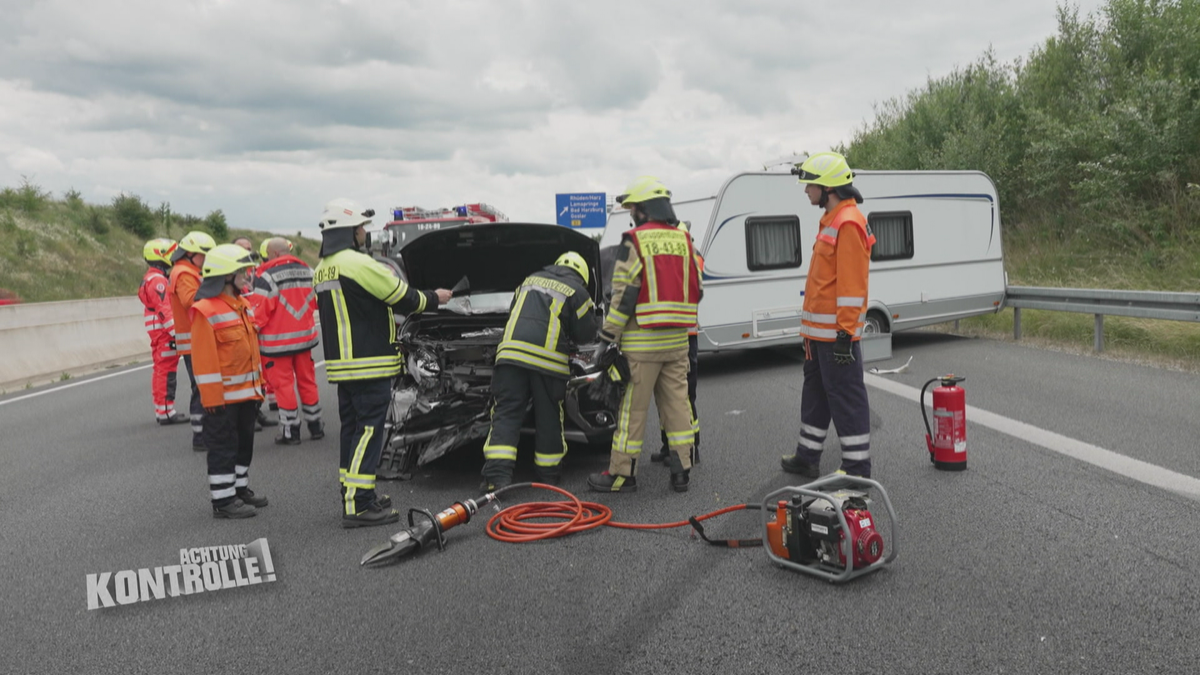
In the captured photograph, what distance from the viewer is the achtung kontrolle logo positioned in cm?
431

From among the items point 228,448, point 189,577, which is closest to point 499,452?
point 228,448

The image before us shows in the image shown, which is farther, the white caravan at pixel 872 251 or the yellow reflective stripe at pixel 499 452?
the white caravan at pixel 872 251

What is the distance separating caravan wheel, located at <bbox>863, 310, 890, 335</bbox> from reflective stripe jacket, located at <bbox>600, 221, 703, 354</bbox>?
269 inches

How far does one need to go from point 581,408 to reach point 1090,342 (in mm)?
8621

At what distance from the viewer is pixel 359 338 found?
5480mm

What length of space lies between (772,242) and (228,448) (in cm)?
743

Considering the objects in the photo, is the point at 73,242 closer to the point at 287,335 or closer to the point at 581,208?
the point at 581,208

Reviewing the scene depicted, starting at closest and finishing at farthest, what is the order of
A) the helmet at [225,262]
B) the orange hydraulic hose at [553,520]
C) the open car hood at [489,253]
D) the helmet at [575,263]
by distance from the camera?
the orange hydraulic hose at [553,520] → the helmet at [225,262] → the helmet at [575,263] → the open car hood at [489,253]

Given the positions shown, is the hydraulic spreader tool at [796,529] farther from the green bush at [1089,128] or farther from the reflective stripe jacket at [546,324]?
the green bush at [1089,128]

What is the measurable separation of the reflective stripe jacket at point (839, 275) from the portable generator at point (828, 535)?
1.53 meters

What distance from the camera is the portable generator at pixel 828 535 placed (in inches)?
158

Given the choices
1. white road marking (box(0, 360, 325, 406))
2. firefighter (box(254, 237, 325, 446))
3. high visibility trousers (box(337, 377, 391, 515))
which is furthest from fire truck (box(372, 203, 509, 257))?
high visibility trousers (box(337, 377, 391, 515))

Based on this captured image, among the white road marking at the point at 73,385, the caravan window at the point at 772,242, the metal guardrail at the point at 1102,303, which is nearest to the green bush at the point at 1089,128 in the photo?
the metal guardrail at the point at 1102,303

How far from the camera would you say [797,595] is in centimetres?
397
